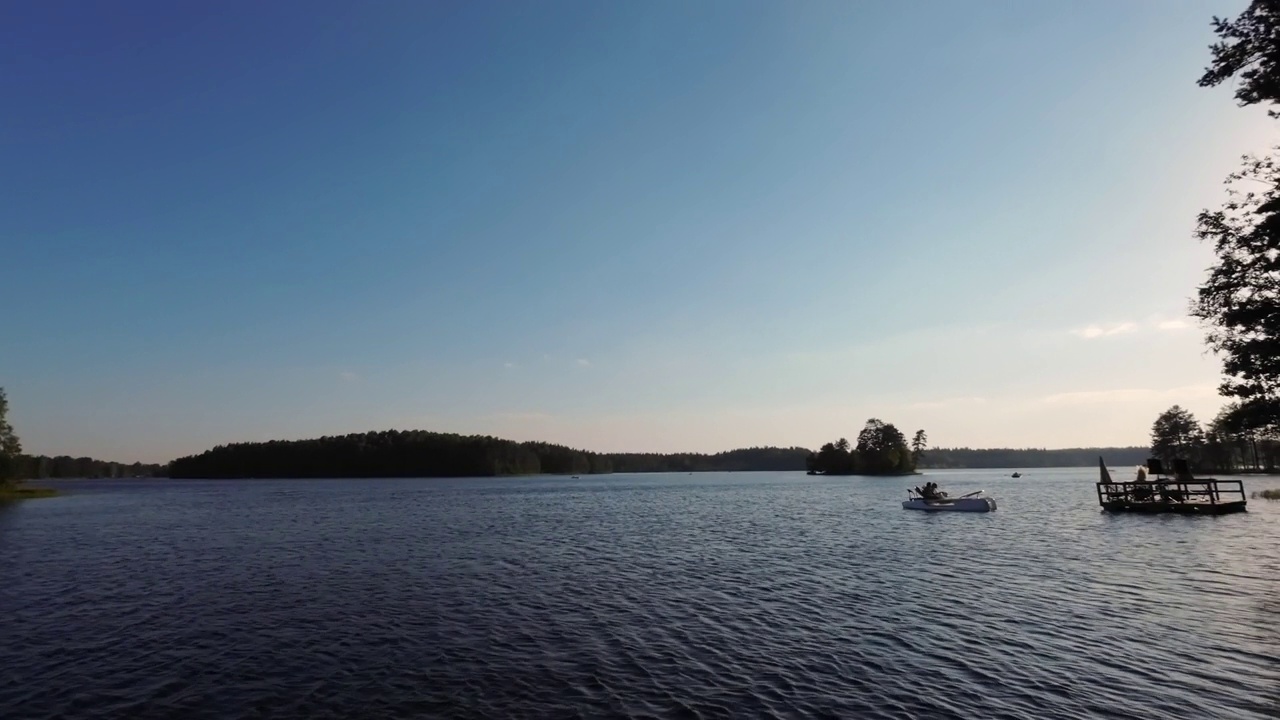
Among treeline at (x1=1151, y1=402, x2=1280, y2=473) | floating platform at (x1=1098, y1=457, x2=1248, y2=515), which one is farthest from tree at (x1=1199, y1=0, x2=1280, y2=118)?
treeline at (x1=1151, y1=402, x2=1280, y2=473)

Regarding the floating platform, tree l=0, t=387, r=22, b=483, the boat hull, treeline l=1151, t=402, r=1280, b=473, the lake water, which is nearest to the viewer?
the lake water

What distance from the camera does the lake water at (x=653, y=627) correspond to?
17891 mm

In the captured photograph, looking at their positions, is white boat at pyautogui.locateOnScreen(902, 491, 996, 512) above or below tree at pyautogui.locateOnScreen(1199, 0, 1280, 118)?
below

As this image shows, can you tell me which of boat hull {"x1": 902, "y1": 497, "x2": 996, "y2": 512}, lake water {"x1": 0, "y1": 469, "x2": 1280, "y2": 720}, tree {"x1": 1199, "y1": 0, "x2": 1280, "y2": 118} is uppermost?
tree {"x1": 1199, "y1": 0, "x2": 1280, "y2": 118}

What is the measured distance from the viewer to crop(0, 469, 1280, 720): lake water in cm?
1789

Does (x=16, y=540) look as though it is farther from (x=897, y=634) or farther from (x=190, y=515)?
(x=897, y=634)

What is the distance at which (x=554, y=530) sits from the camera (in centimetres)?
6475

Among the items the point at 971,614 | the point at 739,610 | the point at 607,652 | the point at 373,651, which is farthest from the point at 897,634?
the point at 373,651

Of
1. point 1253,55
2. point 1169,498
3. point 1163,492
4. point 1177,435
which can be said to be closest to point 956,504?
point 1163,492

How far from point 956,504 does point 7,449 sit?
151 metres

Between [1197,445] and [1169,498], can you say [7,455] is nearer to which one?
[1169,498]

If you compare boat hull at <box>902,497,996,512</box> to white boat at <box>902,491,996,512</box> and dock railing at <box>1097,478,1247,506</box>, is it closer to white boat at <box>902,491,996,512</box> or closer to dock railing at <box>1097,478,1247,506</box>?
white boat at <box>902,491,996,512</box>

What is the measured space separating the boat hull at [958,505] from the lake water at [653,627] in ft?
87.0

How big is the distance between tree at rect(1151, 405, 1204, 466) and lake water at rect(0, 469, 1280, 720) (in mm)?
163431
